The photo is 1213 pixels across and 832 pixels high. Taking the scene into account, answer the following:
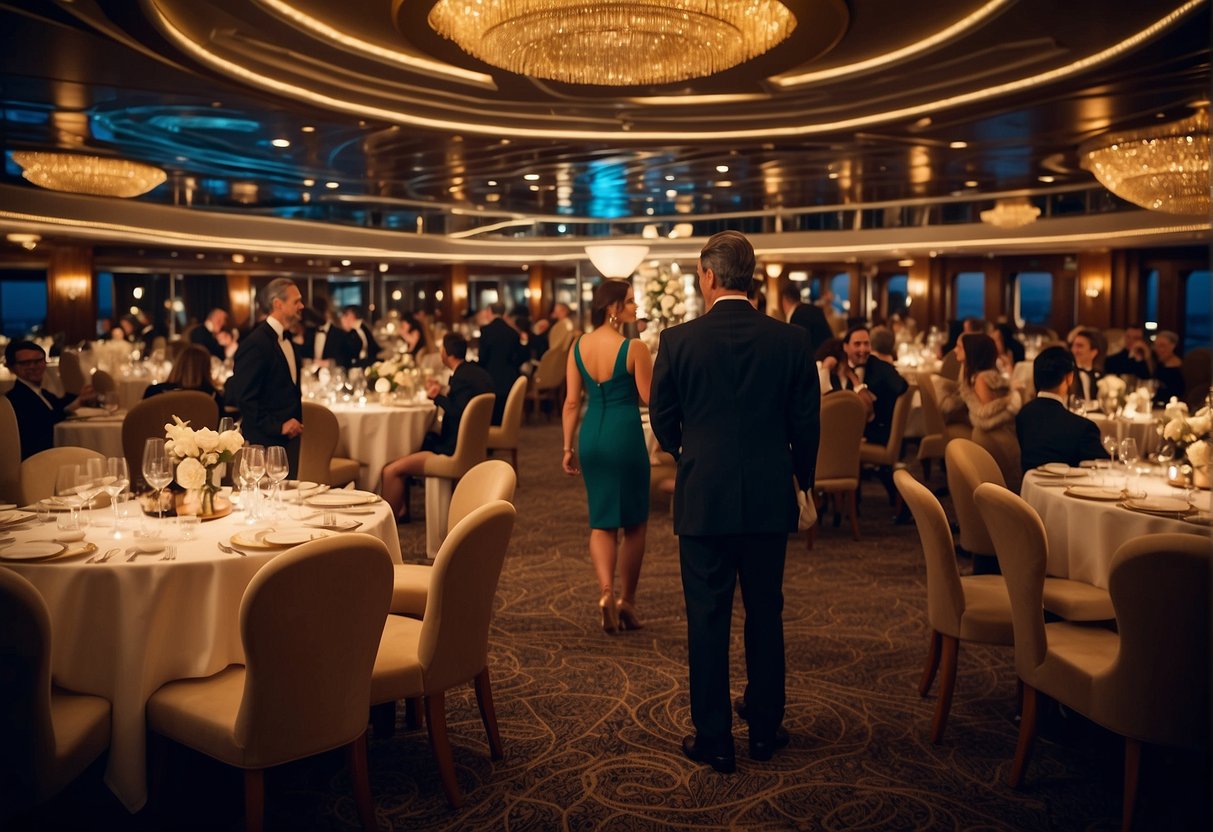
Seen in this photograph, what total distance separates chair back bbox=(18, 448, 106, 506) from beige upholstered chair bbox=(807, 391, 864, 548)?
4.31 meters

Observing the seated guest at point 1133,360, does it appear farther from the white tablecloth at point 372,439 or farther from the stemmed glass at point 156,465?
the stemmed glass at point 156,465

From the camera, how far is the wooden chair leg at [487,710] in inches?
144

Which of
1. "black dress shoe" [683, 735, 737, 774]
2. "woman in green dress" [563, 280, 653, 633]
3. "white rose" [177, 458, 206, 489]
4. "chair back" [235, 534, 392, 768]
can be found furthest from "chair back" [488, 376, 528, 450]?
"chair back" [235, 534, 392, 768]

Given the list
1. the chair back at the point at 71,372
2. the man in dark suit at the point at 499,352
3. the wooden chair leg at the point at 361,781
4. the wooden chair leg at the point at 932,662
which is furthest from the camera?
the chair back at the point at 71,372

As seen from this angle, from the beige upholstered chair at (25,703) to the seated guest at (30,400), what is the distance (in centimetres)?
409

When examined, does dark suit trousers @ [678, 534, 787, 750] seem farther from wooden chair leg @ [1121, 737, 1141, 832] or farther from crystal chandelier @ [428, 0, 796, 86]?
crystal chandelier @ [428, 0, 796, 86]

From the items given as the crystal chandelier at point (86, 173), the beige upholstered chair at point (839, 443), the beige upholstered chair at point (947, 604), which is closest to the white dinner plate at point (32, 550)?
the beige upholstered chair at point (947, 604)

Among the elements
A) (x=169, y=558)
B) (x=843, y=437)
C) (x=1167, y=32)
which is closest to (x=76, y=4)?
(x=169, y=558)

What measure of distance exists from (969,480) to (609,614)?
180cm

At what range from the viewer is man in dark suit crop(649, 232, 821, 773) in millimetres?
3428

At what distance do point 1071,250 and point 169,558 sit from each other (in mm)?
19624

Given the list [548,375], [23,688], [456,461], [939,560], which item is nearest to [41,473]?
[23,688]

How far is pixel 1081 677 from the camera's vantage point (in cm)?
317

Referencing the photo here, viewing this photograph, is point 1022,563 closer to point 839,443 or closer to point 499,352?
point 839,443
